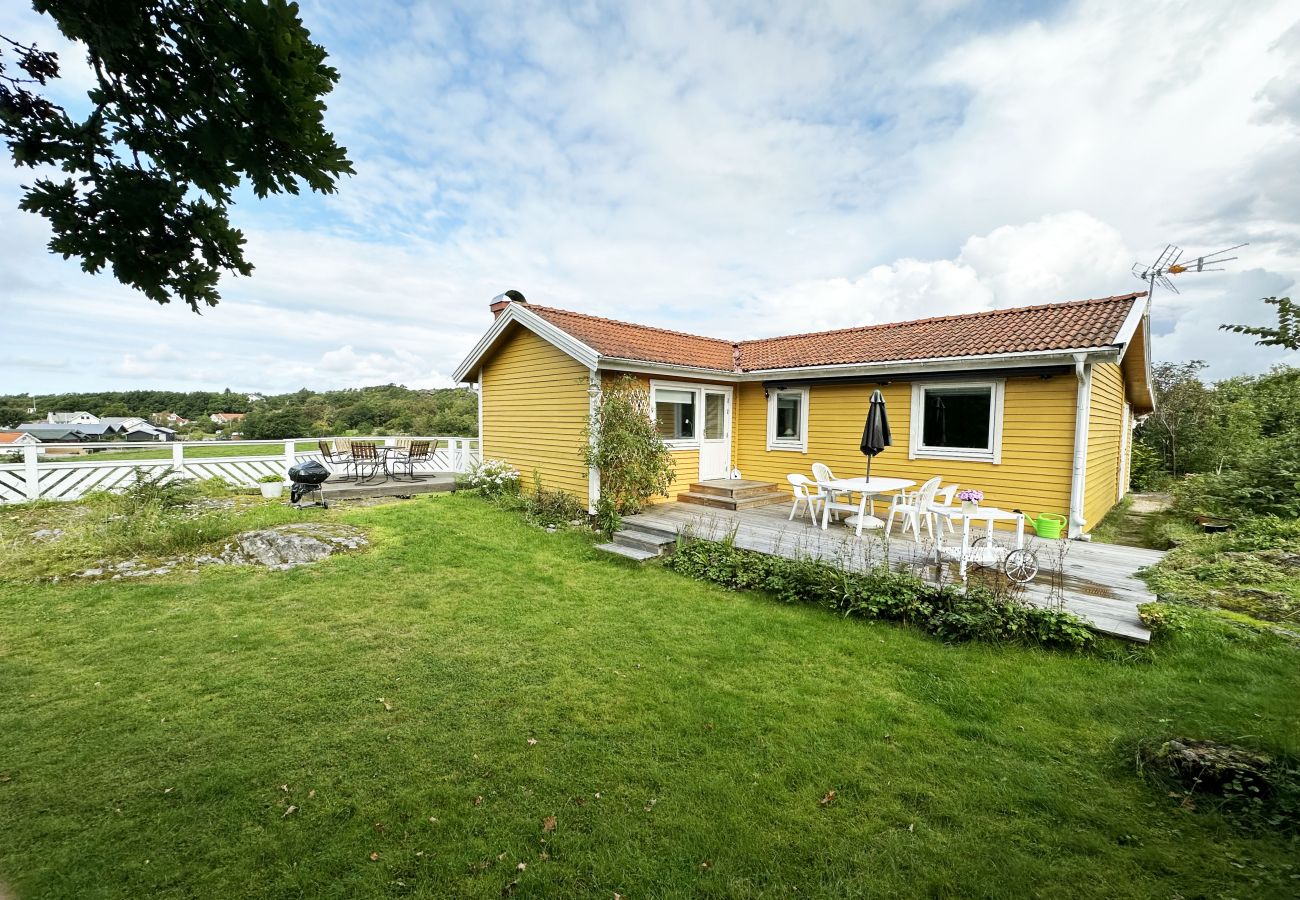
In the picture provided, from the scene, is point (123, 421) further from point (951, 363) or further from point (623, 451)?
point (951, 363)

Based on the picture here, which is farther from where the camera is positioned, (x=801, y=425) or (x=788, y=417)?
(x=788, y=417)

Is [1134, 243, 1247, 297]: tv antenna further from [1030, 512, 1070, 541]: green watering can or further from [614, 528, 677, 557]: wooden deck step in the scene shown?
[614, 528, 677, 557]: wooden deck step

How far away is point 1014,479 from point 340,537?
10.6 metres

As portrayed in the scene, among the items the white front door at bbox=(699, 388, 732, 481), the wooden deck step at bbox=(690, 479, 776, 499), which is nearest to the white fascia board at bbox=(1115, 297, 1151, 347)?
the wooden deck step at bbox=(690, 479, 776, 499)

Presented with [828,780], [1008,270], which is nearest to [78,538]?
[828,780]

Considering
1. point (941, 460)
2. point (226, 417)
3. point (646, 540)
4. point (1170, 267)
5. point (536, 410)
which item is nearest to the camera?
point (646, 540)

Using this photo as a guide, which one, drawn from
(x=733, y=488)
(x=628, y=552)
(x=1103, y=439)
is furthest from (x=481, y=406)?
(x=1103, y=439)

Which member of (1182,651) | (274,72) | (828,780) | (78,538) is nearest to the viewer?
(274,72)

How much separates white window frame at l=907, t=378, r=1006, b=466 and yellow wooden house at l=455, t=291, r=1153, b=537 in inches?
0.7

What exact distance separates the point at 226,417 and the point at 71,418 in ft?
14.0

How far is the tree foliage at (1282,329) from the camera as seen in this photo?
2242 mm

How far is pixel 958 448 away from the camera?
872cm

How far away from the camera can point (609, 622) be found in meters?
5.43

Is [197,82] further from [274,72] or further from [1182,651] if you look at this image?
[1182,651]
